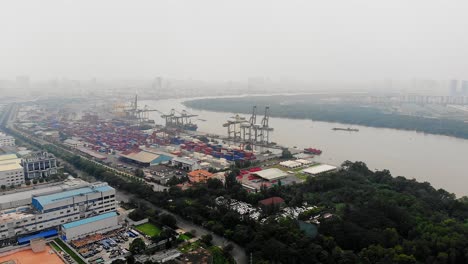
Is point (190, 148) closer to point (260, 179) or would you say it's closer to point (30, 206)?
point (260, 179)

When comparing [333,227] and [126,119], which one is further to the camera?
[126,119]

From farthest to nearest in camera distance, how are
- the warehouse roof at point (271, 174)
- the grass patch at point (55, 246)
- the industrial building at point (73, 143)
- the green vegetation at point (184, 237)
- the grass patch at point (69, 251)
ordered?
the industrial building at point (73, 143)
the warehouse roof at point (271, 174)
the green vegetation at point (184, 237)
the grass patch at point (55, 246)
the grass patch at point (69, 251)

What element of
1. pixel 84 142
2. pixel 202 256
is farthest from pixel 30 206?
pixel 84 142

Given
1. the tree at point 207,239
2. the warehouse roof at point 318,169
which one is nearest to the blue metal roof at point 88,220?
the tree at point 207,239

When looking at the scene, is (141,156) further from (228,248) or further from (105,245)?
(228,248)

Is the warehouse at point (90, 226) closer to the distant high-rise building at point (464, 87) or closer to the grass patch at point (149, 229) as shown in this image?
the grass patch at point (149, 229)

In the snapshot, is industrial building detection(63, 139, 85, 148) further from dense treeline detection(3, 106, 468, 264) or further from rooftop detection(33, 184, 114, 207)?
rooftop detection(33, 184, 114, 207)
